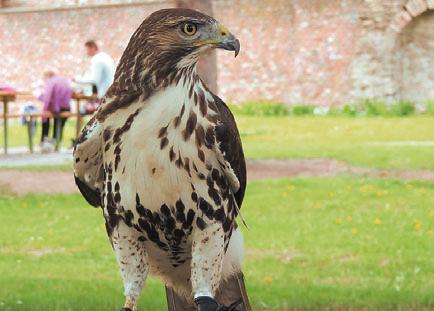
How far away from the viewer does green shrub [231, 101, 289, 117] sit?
106 feet

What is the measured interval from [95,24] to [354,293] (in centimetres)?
2983

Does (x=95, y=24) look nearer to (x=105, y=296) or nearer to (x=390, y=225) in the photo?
(x=390, y=225)

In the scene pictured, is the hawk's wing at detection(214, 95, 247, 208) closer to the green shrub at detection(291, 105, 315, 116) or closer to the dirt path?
the dirt path

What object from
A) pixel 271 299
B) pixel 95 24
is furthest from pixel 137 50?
pixel 95 24

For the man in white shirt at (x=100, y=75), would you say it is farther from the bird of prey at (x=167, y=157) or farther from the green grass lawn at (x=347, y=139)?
the bird of prey at (x=167, y=157)

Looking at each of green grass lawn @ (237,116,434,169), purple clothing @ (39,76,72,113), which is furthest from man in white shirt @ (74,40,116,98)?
green grass lawn @ (237,116,434,169)

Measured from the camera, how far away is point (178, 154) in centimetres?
412

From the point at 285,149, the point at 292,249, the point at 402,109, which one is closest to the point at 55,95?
the point at 285,149

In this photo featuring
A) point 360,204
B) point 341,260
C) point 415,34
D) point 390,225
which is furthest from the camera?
point 415,34

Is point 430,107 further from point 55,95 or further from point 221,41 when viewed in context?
point 221,41

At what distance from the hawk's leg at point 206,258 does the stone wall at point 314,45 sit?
87.0 ft

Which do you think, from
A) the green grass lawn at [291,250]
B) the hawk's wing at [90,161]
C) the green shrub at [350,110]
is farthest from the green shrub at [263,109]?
the hawk's wing at [90,161]

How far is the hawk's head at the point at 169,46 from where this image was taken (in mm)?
4090

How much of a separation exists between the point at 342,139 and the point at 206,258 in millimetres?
18227
